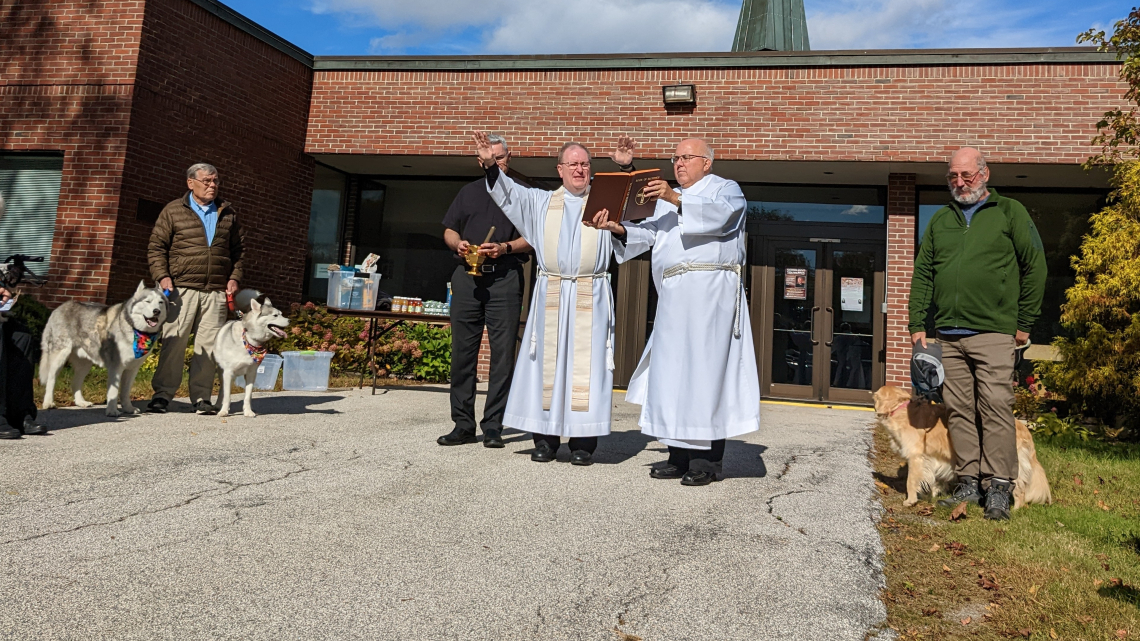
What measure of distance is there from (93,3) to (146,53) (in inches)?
37.9

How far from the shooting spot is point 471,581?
286cm

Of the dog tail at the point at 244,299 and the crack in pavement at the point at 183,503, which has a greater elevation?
the dog tail at the point at 244,299

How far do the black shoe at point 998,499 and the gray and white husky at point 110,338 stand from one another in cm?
596

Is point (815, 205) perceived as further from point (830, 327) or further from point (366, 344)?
point (366, 344)

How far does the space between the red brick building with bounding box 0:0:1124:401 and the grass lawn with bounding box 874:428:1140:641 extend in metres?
6.62

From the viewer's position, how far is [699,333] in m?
4.94

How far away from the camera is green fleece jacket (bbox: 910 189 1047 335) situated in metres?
4.38

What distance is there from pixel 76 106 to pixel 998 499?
10.5 metres

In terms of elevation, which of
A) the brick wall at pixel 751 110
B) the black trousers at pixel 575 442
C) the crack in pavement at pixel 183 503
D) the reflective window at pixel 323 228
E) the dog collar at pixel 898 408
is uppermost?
the brick wall at pixel 751 110

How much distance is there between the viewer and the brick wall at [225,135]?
964 centimetres

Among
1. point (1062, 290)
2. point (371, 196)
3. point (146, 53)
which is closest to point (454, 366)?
point (146, 53)

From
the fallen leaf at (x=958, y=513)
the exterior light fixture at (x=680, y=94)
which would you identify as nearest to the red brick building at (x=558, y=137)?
the exterior light fixture at (x=680, y=94)

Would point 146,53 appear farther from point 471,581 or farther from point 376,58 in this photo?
point 471,581

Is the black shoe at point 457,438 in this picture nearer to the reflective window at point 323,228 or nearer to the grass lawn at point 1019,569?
the grass lawn at point 1019,569
